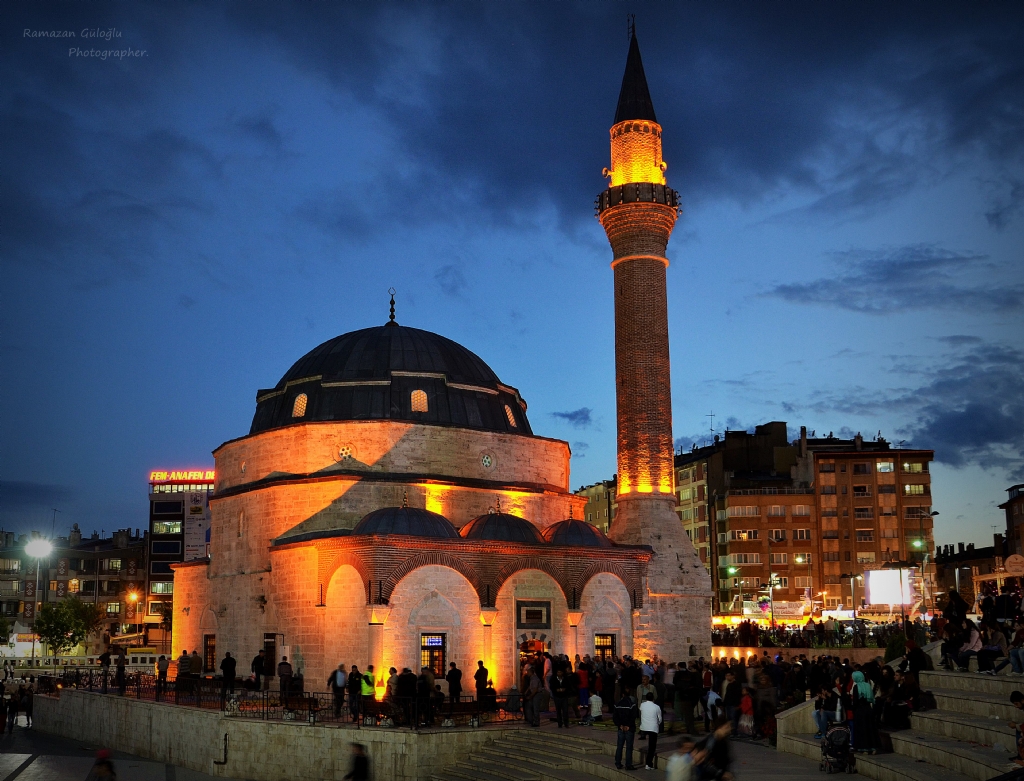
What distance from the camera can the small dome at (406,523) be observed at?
2939 centimetres

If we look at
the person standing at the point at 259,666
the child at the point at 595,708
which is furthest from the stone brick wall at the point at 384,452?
the child at the point at 595,708

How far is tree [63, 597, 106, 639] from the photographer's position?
64.2 meters

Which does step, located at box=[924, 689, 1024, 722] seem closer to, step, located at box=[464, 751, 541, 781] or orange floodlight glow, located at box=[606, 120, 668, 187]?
step, located at box=[464, 751, 541, 781]

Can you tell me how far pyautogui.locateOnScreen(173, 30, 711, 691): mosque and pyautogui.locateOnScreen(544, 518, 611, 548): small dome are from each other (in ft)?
0.24

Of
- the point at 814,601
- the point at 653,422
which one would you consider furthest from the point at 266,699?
the point at 814,601

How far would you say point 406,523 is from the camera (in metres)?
29.5

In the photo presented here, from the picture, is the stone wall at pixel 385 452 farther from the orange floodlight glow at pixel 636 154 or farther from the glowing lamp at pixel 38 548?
the glowing lamp at pixel 38 548

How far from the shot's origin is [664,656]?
34.3 m

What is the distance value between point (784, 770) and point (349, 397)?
845 inches

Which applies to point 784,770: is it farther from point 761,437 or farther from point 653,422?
point 761,437

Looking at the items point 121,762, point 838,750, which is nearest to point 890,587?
point 838,750

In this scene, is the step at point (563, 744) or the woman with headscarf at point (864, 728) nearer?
the woman with headscarf at point (864, 728)

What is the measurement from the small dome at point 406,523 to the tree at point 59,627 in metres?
38.6

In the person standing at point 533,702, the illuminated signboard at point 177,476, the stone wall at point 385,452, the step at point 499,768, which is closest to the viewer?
the step at point 499,768
